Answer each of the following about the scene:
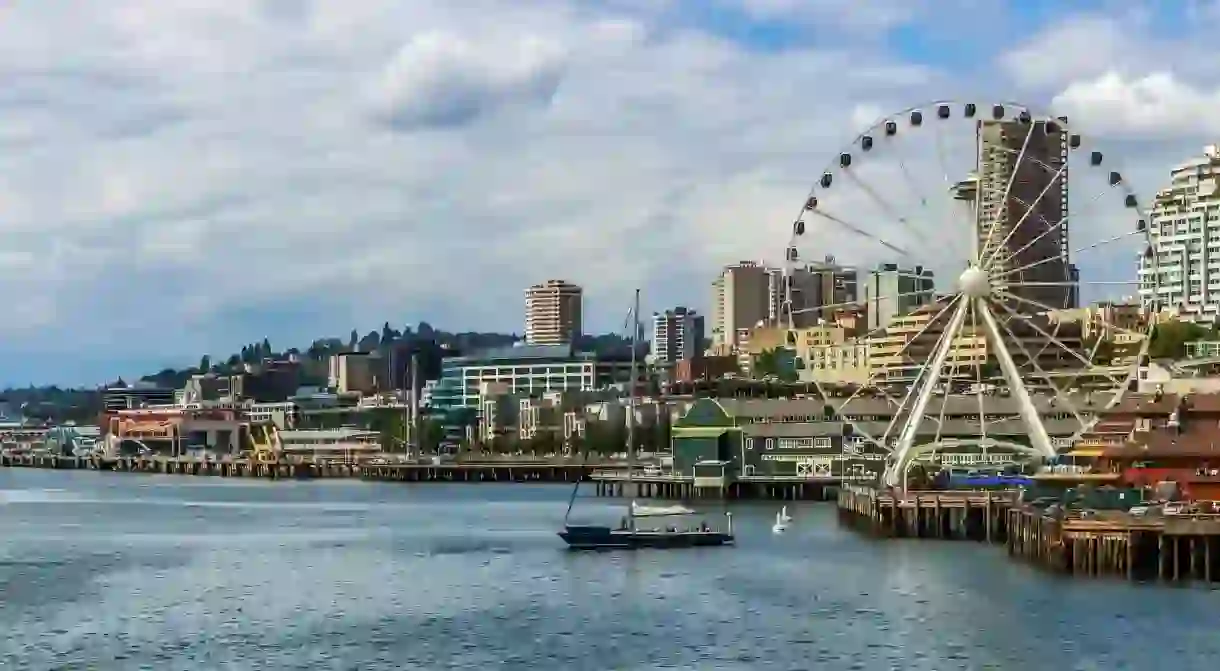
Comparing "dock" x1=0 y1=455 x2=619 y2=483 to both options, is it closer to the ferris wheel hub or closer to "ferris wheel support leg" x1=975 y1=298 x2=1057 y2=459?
"ferris wheel support leg" x1=975 y1=298 x2=1057 y2=459

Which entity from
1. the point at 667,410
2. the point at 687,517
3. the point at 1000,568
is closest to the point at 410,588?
the point at 1000,568

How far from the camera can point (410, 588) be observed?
62.6m

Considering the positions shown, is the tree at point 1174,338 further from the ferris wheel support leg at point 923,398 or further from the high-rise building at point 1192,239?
the ferris wheel support leg at point 923,398

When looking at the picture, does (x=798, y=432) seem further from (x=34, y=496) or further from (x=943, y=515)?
(x=34, y=496)

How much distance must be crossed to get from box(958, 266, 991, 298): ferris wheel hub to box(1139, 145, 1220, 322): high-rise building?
109 meters

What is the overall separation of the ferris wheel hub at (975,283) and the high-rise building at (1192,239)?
108563mm

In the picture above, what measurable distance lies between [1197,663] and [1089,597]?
9.72 meters

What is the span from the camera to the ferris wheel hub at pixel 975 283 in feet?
259

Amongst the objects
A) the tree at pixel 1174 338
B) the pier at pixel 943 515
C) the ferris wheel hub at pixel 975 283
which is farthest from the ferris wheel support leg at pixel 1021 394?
the tree at pixel 1174 338

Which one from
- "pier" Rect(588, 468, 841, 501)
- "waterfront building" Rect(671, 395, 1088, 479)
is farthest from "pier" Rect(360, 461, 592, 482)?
"pier" Rect(588, 468, 841, 501)

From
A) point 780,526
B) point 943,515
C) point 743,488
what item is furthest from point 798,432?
point 943,515

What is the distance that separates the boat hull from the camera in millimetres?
75812

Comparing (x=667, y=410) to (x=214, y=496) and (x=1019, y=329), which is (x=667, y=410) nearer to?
(x=1019, y=329)

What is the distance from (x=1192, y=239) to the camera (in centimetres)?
19212
